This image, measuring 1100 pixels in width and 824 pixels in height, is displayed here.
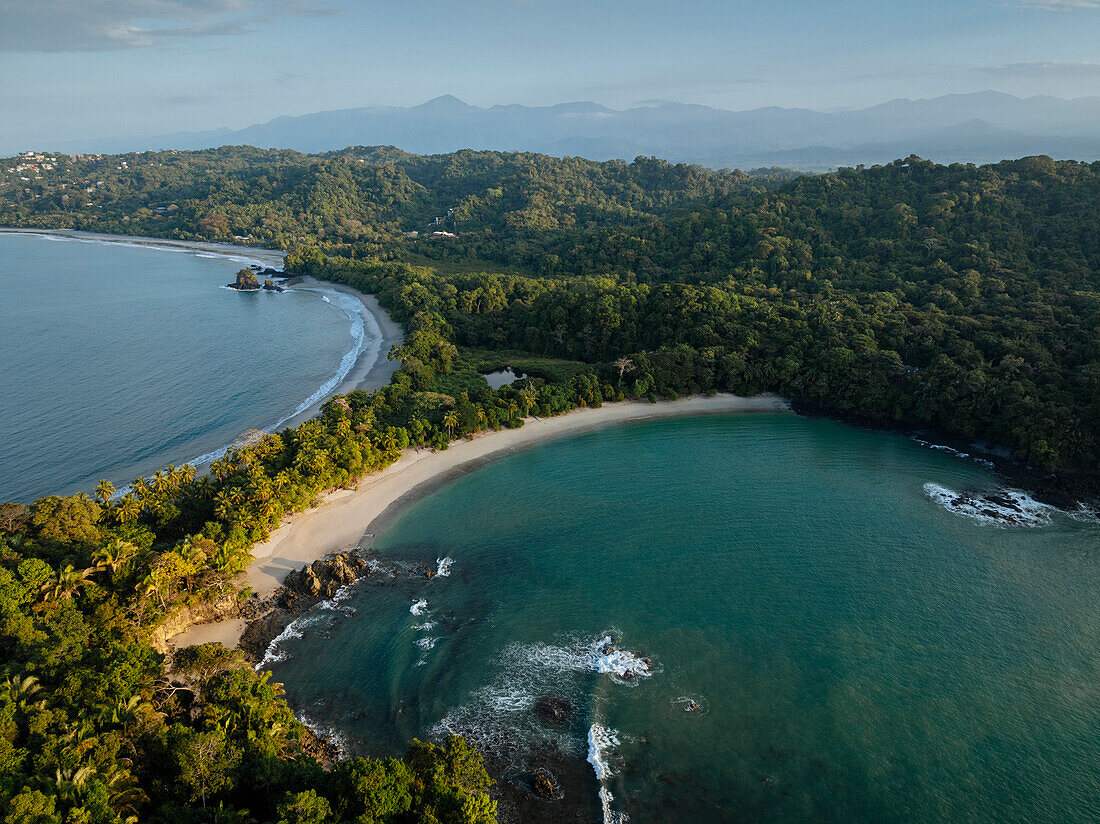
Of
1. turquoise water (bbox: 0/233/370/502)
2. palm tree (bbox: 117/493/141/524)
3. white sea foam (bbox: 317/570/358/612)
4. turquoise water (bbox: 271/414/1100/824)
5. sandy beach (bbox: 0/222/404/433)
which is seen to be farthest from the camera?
sandy beach (bbox: 0/222/404/433)

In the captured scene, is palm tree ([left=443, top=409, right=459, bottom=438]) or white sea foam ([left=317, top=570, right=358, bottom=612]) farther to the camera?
palm tree ([left=443, top=409, right=459, bottom=438])

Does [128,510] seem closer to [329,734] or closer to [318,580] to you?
[318,580]

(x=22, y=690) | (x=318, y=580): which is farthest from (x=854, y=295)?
(x=22, y=690)

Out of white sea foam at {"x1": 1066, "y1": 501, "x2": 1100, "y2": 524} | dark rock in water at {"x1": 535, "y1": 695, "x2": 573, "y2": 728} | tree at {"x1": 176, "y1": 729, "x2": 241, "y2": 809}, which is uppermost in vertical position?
tree at {"x1": 176, "y1": 729, "x2": 241, "y2": 809}

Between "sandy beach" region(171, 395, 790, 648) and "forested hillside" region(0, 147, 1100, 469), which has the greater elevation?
"forested hillside" region(0, 147, 1100, 469)

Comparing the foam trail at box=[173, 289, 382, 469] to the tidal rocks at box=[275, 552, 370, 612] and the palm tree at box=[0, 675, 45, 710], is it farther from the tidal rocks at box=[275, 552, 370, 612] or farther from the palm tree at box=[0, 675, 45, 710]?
the palm tree at box=[0, 675, 45, 710]

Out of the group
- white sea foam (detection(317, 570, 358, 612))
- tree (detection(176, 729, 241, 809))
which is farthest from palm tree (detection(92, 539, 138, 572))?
tree (detection(176, 729, 241, 809))

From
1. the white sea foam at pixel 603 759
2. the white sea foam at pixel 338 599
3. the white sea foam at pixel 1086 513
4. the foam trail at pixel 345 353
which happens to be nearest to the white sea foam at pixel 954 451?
the white sea foam at pixel 1086 513

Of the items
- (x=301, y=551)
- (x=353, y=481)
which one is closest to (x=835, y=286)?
(x=353, y=481)
